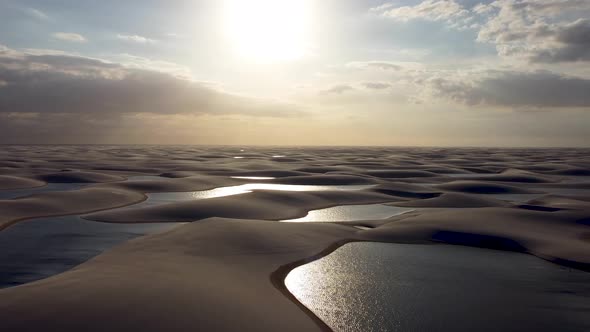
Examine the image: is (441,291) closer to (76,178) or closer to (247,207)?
(247,207)

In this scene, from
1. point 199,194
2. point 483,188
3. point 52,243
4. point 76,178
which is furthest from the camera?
point 76,178

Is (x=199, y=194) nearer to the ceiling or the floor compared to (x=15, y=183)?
nearer to the floor

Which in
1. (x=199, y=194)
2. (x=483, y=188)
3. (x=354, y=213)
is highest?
(x=483, y=188)

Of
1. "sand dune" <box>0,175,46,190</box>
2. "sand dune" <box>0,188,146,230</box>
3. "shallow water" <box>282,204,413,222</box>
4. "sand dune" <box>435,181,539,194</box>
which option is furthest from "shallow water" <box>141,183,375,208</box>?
"sand dune" <box>0,175,46,190</box>

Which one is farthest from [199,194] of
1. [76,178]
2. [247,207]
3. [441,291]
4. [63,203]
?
[441,291]

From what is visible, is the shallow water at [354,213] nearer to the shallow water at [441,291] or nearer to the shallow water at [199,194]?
the shallow water at [441,291]

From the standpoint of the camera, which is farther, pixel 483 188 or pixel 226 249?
pixel 483 188

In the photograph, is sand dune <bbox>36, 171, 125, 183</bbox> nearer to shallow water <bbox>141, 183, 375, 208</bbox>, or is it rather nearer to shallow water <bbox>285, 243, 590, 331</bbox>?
shallow water <bbox>141, 183, 375, 208</bbox>
